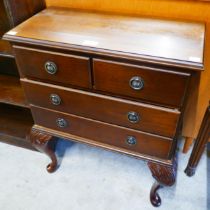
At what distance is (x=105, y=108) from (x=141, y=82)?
0.20 meters

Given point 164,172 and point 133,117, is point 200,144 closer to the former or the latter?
point 164,172

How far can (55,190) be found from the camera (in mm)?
1266

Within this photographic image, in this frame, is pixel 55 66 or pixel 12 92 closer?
pixel 55 66

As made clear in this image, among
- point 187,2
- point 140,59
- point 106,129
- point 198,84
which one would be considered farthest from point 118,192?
point 187,2

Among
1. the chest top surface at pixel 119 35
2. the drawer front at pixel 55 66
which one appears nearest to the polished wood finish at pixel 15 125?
the drawer front at pixel 55 66

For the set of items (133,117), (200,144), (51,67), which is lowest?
(200,144)

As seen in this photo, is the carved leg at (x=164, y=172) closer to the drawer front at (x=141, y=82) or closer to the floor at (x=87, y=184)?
the floor at (x=87, y=184)

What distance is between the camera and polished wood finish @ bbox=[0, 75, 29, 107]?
1282 mm

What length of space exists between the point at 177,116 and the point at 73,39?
17.8 inches

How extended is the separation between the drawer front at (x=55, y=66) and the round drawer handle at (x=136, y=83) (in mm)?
161

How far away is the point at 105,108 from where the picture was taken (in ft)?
3.01

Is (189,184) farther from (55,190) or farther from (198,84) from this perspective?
(55,190)

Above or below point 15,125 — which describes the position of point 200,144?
above

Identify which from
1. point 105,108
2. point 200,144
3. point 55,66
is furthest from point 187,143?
point 55,66
